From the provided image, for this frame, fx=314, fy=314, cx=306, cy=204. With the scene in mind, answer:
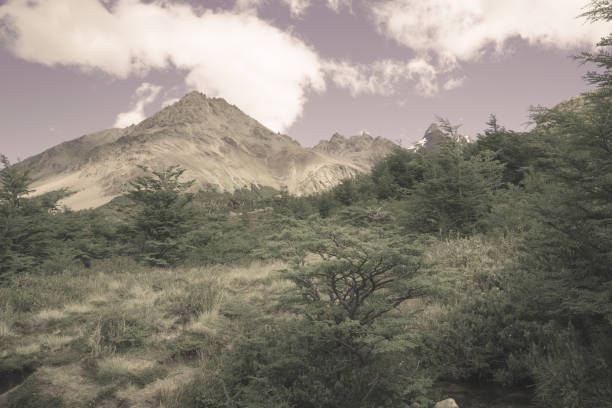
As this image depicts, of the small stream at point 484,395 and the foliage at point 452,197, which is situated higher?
the foliage at point 452,197

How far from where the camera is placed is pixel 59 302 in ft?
25.5

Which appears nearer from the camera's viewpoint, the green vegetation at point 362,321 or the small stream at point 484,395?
the green vegetation at point 362,321

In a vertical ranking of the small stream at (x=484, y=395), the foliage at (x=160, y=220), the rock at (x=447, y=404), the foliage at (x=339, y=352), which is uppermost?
the foliage at (x=160, y=220)

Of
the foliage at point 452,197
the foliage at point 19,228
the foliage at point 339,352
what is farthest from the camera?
the foliage at point 452,197

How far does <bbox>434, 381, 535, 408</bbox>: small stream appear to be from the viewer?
15.2ft

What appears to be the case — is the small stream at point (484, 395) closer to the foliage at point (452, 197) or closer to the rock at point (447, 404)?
the rock at point (447, 404)

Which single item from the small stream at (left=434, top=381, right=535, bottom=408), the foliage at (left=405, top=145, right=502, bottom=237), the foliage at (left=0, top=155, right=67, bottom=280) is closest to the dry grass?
the foliage at (left=0, top=155, right=67, bottom=280)

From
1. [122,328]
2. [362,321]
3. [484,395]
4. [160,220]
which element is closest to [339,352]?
[362,321]

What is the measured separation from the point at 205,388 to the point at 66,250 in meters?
11.4

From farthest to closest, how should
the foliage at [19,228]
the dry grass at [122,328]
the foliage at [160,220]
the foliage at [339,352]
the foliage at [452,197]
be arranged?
1. the foliage at [160,220]
2. the foliage at [452,197]
3. the foliage at [19,228]
4. the dry grass at [122,328]
5. the foliage at [339,352]

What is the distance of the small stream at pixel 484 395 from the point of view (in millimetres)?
4633

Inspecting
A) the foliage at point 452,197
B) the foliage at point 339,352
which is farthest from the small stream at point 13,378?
the foliage at point 452,197

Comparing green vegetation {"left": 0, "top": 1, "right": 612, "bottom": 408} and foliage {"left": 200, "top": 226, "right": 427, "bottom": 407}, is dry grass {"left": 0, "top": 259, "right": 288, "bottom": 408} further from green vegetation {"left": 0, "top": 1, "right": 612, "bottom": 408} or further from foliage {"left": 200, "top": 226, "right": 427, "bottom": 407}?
foliage {"left": 200, "top": 226, "right": 427, "bottom": 407}

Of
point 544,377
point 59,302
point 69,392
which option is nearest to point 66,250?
point 59,302
